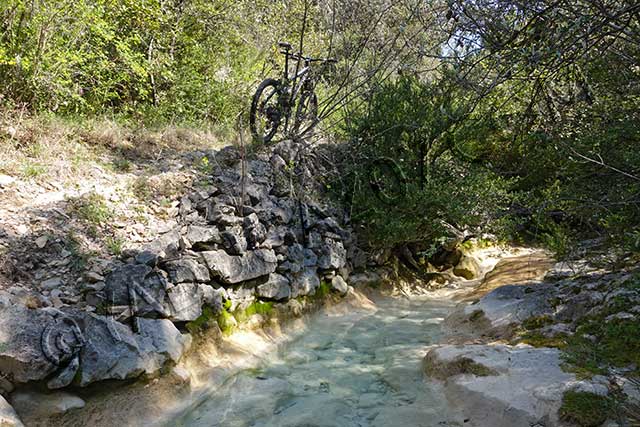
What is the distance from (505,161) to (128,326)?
24.7ft

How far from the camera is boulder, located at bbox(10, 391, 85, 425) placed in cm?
280

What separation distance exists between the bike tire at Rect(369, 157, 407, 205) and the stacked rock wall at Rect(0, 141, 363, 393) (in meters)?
0.78

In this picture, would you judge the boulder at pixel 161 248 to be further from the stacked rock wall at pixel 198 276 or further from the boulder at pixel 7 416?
the boulder at pixel 7 416

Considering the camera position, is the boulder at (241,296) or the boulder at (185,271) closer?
the boulder at (185,271)

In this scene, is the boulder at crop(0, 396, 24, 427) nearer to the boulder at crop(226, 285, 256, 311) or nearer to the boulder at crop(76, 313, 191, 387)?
the boulder at crop(76, 313, 191, 387)

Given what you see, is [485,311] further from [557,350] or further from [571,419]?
[571,419]

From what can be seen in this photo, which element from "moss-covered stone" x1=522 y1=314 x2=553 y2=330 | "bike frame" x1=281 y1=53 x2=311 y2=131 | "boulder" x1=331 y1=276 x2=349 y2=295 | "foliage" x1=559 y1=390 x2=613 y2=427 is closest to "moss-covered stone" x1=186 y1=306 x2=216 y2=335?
"boulder" x1=331 y1=276 x2=349 y2=295

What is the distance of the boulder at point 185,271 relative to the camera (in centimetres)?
410

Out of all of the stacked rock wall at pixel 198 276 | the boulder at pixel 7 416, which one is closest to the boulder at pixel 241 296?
the stacked rock wall at pixel 198 276

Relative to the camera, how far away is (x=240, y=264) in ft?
15.9

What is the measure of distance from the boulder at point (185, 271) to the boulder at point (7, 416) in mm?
1568

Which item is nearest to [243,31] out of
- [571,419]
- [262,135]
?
[262,135]

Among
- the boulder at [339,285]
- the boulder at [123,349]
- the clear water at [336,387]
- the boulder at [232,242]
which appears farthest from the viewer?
the boulder at [339,285]

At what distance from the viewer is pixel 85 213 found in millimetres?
4395
